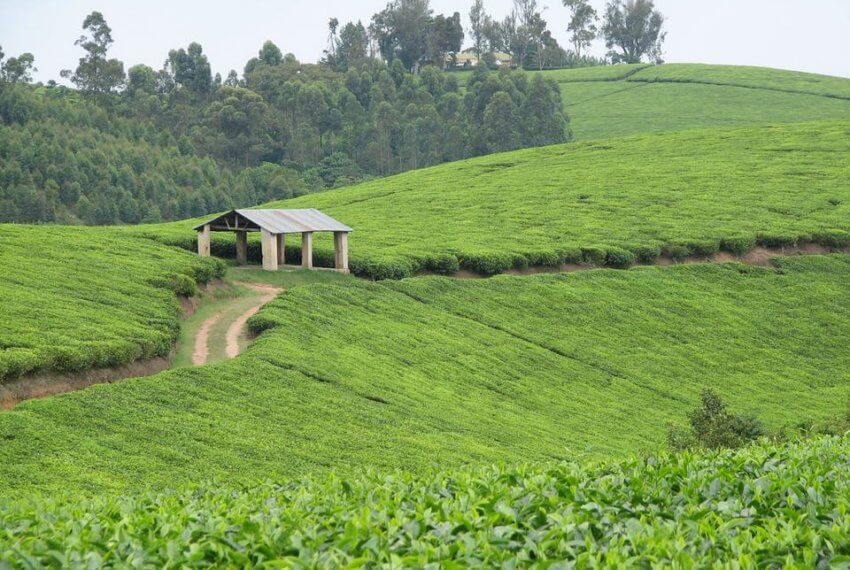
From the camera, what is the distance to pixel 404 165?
119562mm

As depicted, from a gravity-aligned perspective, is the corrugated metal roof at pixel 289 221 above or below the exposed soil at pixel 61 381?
above

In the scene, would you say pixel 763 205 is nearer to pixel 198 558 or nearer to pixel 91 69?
pixel 198 558

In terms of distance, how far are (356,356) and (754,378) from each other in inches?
595

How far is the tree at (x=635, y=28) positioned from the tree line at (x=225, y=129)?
31.7m

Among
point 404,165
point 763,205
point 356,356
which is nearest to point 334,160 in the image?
point 404,165

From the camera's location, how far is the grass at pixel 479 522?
8930 mm

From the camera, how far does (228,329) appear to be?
34375 millimetres

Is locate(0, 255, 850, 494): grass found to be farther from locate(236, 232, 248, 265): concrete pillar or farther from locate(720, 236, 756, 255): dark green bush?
locate(236, 232, 248, 265): concrete pillar

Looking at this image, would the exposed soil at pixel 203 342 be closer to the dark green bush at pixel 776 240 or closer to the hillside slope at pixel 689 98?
the dark green bush at pixel 776 240

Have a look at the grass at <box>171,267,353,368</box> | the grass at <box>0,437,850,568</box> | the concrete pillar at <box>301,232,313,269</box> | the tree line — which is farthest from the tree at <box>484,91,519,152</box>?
the grass at <box>0,437,850,568</box>

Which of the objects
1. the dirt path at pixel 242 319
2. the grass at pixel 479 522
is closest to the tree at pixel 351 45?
the dirt path at pixel 242 319

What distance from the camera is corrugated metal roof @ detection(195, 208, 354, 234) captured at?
4144 cm

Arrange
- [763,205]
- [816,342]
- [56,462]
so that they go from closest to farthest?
[56,462]
[816,342]
[763,205]

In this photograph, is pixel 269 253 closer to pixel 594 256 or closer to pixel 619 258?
pixel 594 256
